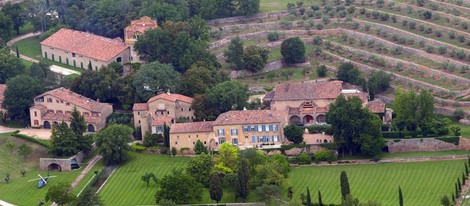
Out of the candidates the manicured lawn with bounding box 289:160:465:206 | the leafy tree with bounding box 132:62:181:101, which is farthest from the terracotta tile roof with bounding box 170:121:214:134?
the manicured lawn with bounding box 289:160:465:206

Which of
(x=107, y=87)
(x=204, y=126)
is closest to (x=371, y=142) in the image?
(x=204, y=126)

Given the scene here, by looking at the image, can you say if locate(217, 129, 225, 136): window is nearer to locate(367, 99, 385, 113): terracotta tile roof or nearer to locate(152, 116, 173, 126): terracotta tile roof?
locate(152, 116, 173, 126): terracotta tile roof

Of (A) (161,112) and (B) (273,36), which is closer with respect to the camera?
(A) (161,112)

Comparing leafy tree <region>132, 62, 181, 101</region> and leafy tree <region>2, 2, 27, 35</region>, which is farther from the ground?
leafy tree <region>2, 2, 27, 35</region>

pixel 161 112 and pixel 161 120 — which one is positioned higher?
pixel 161 112

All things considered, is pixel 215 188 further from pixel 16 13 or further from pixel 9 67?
pixel 16 13

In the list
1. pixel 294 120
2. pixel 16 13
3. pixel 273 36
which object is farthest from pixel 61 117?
pixel 273 36
